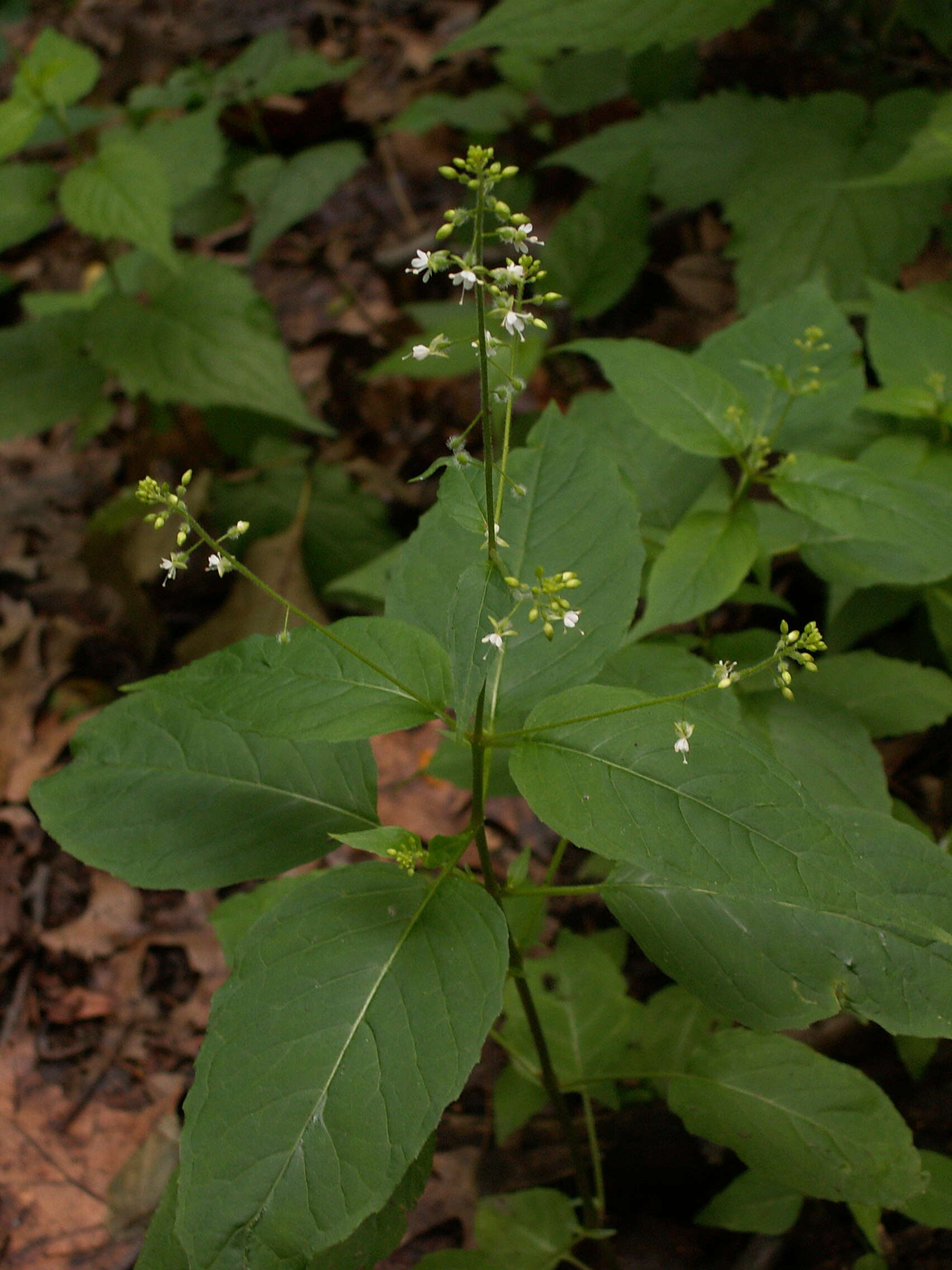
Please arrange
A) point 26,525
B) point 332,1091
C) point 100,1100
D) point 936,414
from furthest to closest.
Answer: point 26,525 → point 100,1100 → point 936,414 → point 332,1091

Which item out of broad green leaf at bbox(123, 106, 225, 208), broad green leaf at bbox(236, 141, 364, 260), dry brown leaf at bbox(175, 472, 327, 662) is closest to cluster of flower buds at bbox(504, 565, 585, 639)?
dry brown leaf at bbox(175, 472, 327, 662)

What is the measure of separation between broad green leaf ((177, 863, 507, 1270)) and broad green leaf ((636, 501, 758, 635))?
2.98ft

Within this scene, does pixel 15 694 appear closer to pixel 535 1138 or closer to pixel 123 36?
pixel 535 1138

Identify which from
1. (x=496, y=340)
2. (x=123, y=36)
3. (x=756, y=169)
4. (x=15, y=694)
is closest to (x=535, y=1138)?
(x=496, y=340)

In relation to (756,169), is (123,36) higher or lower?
higher

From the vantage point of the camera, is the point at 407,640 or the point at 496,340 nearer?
the point at 496,340

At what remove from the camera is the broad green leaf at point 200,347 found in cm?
355

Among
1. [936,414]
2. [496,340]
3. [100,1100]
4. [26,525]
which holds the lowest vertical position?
[100,1100]

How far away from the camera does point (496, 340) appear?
3.92ft

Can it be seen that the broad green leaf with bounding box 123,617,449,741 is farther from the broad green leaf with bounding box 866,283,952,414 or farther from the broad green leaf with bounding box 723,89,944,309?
the broad green leaf with bounding box 723,89,944,309

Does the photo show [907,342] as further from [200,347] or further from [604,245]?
[200,347]

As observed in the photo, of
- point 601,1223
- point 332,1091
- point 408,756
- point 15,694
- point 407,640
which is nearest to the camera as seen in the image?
point 332,1091

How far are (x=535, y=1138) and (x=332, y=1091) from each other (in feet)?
5.00

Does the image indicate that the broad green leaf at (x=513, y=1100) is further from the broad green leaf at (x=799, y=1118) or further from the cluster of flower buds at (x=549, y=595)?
the cluster of flower buds at (x=549, y=595)
